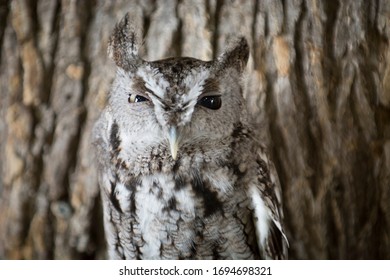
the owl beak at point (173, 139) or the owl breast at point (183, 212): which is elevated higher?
the owl beak at point (173, 139)

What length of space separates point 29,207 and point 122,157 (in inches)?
12.8

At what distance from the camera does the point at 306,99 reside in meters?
1.43

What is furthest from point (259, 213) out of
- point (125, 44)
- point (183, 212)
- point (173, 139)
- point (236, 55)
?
point (125, 44)

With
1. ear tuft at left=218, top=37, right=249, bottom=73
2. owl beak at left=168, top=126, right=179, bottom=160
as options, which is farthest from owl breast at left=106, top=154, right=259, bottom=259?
ear tuft at left=218, top=37, right=249, bottom=73

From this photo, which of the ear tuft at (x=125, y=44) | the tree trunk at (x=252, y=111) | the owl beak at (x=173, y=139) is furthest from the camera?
the tree trunk at (x=252, y=111)

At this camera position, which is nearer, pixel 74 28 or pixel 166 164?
pixel 166 164

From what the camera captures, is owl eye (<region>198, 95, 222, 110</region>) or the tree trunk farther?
the tree trunk

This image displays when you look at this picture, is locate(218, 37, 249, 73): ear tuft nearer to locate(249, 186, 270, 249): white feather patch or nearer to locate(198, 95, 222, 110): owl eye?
locate(198, 95, 222, 110): owl eye

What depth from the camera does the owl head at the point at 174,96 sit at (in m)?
1.21

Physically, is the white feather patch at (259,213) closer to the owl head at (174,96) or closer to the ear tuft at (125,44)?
the owl head at (174,96)

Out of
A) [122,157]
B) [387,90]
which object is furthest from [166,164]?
[387,90]

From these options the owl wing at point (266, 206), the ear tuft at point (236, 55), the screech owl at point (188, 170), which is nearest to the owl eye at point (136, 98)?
the screech owl at point (188, 170)

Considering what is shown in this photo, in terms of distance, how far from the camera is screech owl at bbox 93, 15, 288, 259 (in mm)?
1273

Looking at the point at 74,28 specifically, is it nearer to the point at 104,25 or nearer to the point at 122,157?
the point at 104,25
